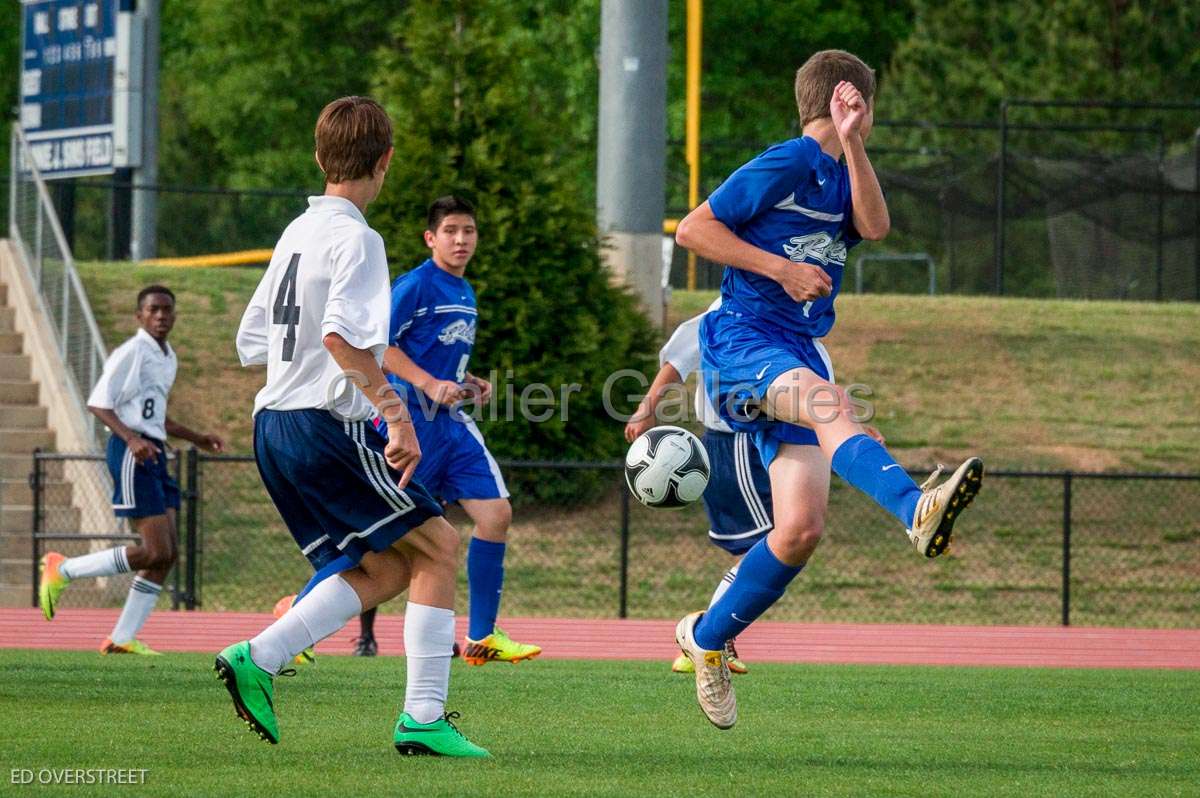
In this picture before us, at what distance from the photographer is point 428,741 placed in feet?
17.9

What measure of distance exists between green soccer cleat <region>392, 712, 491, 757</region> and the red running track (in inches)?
207

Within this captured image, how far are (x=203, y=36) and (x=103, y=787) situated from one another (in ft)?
127

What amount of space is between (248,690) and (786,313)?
2.22m

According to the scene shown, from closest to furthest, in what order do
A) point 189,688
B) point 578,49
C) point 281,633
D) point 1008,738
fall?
1. point 281,633
2. point 1008,738
3. point 189,688
4. point 578,49

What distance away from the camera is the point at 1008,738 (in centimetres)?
644

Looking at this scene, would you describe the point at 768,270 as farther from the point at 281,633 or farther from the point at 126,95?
the point at 126,95

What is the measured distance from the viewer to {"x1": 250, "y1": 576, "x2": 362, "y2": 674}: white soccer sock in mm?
5383

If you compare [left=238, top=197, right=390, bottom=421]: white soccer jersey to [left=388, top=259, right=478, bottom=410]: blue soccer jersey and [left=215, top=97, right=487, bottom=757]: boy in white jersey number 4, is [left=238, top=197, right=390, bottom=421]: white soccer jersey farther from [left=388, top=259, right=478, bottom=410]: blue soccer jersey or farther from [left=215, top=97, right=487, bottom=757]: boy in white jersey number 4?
[left=388, top=259, right=478, bottom=410]: blue soccer jersey

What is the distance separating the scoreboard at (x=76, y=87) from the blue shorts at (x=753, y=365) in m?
15.0

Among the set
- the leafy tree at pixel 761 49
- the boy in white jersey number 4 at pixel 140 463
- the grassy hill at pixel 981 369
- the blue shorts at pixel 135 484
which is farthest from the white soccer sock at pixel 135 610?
the leafy tree at pixel 761 49

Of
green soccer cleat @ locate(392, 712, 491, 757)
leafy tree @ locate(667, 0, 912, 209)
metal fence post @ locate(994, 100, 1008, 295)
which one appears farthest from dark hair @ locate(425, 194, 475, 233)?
leafy tree @ locate(667, 0, 912, 209)

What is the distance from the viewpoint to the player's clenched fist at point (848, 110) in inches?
229

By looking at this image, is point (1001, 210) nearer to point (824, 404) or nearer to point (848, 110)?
point (848, 110)

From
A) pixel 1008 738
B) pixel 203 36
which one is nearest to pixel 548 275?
pixel 1008 738
